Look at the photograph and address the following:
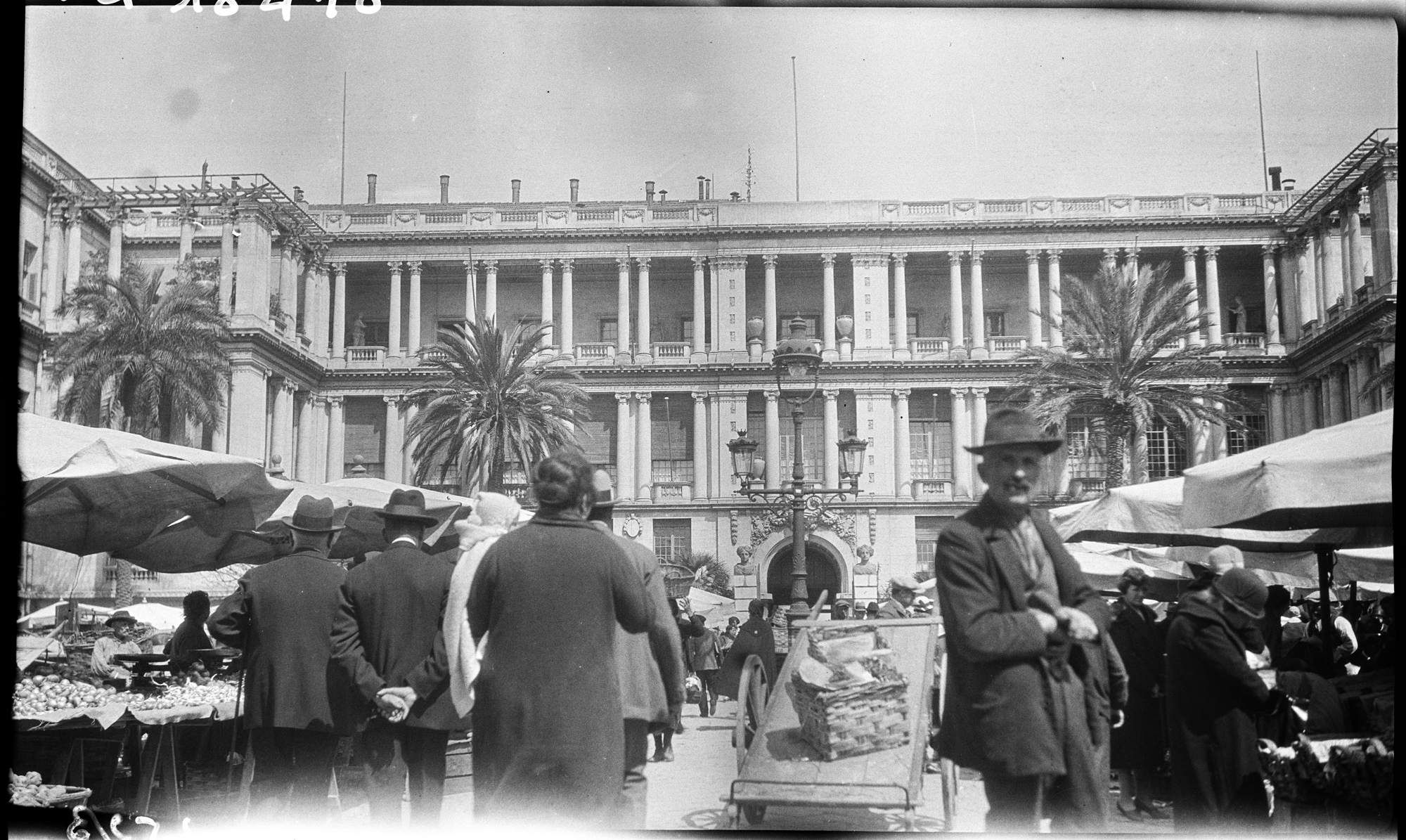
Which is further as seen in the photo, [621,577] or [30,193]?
[30,193]

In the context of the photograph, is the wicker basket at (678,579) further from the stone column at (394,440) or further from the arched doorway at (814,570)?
the stone column at (394,440)

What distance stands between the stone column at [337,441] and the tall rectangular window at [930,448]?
8.92 m

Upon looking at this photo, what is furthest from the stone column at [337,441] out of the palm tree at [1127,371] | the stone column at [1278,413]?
the stone column at [1278,413]

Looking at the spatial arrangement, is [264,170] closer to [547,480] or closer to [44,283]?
[44,283]

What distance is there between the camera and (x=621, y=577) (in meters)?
5.38

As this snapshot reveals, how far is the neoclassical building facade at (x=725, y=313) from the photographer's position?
1388cm

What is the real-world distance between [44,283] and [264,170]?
3581 mm

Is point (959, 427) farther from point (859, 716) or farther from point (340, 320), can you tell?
point (859, 716)

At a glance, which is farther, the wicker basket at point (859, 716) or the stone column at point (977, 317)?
the stone column at point (977, 317)

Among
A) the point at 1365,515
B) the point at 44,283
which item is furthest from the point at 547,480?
the point at 44,283

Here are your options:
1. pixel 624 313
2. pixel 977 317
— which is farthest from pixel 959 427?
pixel 624 313

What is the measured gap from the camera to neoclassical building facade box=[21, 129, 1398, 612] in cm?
1388

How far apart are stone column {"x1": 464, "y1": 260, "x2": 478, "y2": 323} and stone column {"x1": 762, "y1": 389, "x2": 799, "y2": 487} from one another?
4.38 m

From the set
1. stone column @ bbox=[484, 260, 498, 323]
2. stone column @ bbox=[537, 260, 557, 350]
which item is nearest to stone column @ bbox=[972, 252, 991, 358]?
stone column @ bbox=[537, 260, 557, 350]
